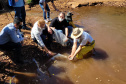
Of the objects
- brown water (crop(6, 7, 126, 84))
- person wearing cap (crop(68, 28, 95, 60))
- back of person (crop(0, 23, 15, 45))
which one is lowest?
brown water (crop(6, 7, 126, 84))

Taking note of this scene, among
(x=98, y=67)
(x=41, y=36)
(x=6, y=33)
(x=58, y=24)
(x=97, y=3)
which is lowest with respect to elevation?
(x=98, y=67)

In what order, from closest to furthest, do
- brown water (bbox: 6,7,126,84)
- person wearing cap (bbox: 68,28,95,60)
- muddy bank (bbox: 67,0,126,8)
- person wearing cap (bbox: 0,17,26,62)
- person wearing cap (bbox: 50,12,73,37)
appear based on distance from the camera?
person wearing cap (bbox: 0,17,26,62)
person wearing cap (bbox: 68,28,95,60)
brown water (bbox: 6,7,126,84)
person wearing cap (bbox: 50,12,73,37)
muddy bank (bbox: 67,0,126,8)

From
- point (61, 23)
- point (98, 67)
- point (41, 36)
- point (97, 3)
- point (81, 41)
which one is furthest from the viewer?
point (97, 3)

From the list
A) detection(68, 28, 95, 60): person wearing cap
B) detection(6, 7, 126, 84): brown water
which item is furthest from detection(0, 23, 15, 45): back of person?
detection(68, 28, 95, 60): person wearing cap

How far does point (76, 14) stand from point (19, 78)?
543 centimetres

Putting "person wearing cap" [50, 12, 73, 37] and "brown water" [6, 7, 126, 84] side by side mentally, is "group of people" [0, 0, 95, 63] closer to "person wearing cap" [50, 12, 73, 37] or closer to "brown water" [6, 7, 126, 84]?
"person wearing cap" [50, 12, 73, 37]

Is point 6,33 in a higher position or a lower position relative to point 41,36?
higher

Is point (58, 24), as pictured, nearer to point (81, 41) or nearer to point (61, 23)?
point (61, 23)

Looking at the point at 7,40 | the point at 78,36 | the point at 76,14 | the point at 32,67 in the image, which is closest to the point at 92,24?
the point at 76,14

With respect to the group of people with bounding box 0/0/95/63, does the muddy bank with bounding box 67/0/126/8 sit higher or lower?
higher

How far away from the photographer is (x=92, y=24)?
5676 millimetres

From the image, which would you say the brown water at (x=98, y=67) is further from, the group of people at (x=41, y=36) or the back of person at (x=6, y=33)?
the back of person at (x=6, y=33)

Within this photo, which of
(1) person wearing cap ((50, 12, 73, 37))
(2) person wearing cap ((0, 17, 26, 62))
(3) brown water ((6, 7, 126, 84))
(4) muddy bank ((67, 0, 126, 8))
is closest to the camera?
(2) person wearing cap ((0, 17, 26, 62))

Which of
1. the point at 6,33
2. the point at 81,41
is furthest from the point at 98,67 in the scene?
the point at 6,33
